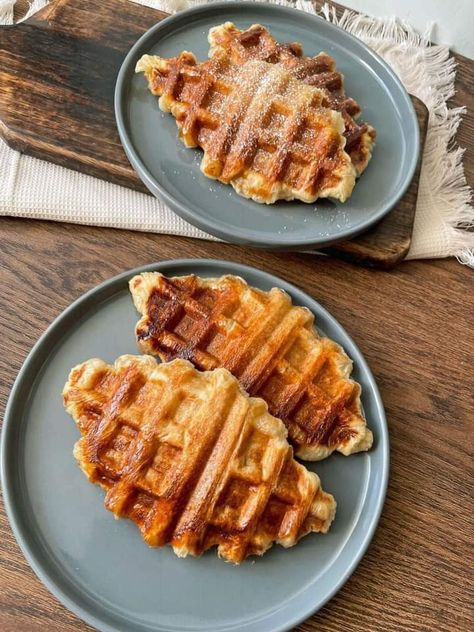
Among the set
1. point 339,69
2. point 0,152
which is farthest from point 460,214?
point 0,152

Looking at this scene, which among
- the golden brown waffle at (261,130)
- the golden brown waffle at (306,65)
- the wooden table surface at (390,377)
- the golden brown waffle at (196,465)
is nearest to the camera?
the golden brown waffle at (196,465)

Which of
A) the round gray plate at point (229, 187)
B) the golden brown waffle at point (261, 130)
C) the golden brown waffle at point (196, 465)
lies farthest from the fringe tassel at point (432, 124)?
the golden brown waffle at point (196, 465)

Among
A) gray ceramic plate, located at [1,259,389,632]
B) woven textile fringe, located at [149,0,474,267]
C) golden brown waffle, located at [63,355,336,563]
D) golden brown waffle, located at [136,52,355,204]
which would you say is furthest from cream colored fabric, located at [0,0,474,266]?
golden brown waffle, located at [63,355,336,563]

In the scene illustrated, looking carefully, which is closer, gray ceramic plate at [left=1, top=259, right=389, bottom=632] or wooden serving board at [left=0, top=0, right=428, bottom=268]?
gray ceramic plate at [left=1, top=259, right=389, bottom=632]

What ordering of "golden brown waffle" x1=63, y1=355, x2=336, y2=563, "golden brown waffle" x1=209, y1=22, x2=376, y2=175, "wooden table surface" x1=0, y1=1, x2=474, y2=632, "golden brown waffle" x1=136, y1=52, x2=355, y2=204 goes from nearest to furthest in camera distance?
"golden brown waffle" x1=63, y1=355, x2=336, y2=563 → "wooden table surface" x1=0, y1=1, x2=474, y2=632 → "golden brown waffle" x1=136, y1=52, x2=355, y2=204 → "golden brown waffle" x1=209, y1=22, x2=376, y2=175

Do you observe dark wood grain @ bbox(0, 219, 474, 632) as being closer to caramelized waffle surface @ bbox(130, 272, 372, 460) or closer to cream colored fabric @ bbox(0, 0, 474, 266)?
cream colored fabric @ bbox(0, 0, 474, 266)

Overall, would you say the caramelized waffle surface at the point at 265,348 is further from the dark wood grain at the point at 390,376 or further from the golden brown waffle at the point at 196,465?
the dark wood grain at the point at 390,376

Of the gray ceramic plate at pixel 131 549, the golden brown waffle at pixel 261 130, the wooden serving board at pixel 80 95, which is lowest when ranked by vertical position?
the gray ceramic plate at pixel 131 549

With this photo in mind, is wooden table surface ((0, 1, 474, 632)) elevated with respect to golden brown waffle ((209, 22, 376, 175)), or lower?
lower
